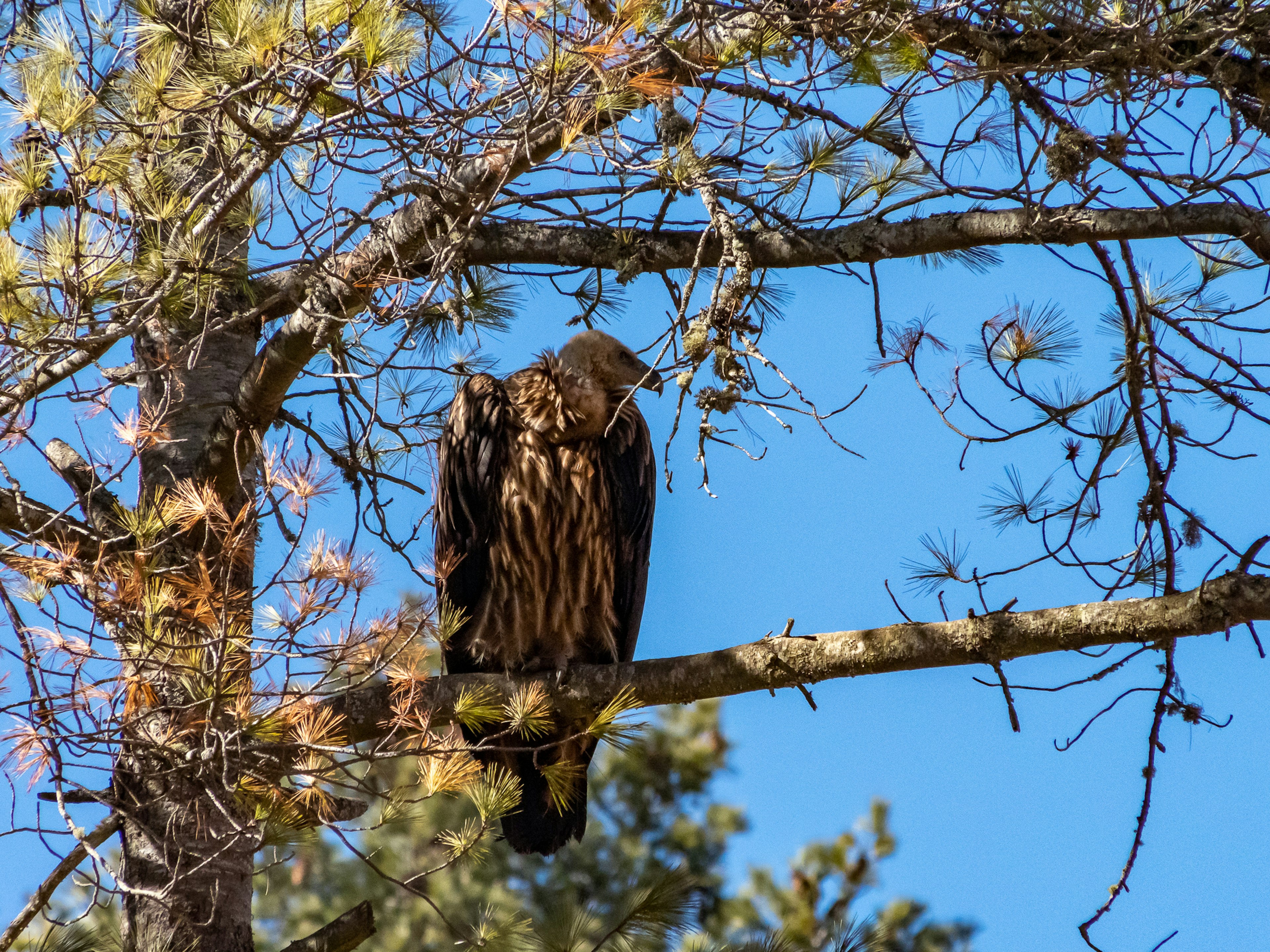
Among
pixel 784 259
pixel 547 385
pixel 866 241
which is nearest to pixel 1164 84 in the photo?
pixel 866 241

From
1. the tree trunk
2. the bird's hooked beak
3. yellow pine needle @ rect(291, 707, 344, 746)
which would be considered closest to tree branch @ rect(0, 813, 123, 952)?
the tree trunk

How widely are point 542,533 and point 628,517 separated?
1.19ft

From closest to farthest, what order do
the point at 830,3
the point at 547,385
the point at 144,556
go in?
1. the point at 144,556
2. the point at 830,3
3. the point at 547,385

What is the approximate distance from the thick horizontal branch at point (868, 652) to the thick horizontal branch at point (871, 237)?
1031mm

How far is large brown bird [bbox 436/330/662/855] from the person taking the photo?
441 centimetres

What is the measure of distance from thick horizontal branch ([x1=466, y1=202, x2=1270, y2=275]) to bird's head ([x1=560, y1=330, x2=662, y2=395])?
757 millimetres

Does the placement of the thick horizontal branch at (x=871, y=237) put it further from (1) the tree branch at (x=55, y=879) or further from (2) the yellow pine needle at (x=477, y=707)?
(1) the tree branch at (x=55, y=879)

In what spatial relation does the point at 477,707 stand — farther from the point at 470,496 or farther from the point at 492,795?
the point at 470,496

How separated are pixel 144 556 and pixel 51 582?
25cm

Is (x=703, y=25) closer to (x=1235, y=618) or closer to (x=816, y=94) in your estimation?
(x=816, y=94)

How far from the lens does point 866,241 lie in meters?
Result: 3.67

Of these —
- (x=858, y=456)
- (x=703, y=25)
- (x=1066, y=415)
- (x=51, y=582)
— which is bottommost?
(x=51, y=582)

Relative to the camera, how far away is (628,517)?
4.59 meters

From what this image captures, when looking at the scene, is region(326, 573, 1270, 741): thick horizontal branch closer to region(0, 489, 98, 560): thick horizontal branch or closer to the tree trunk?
the tree trunk
